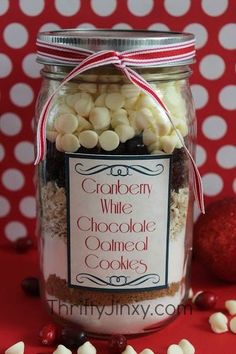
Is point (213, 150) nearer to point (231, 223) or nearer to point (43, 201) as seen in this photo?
point (231, 223)

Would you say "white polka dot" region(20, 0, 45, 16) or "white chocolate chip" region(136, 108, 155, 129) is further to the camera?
"white polka dot" region(20, 0, 45, 16)

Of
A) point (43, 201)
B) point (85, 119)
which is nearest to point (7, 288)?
point (43, 201)

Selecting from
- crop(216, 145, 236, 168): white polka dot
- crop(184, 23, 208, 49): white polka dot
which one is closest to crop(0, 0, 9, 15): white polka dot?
crop(184, 23, 208, 49): white polka dot

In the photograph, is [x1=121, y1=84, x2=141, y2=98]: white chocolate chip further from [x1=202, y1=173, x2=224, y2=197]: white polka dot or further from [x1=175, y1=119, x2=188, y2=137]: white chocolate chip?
[x1=202, y1=173, x2=224, y2=197]: white polka dot

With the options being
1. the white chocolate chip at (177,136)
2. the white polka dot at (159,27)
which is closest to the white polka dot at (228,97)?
the white polka dot at (159,27)

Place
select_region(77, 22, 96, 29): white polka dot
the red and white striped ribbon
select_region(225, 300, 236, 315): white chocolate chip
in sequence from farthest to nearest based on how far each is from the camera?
select_region(77, 22, 96, 29): white polka dot, select_region(225, 300, 236, 315): white chocolate chip, the red and white striped ribbon

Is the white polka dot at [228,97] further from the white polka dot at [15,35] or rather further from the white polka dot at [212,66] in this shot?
the white polka dot at [15,35]
